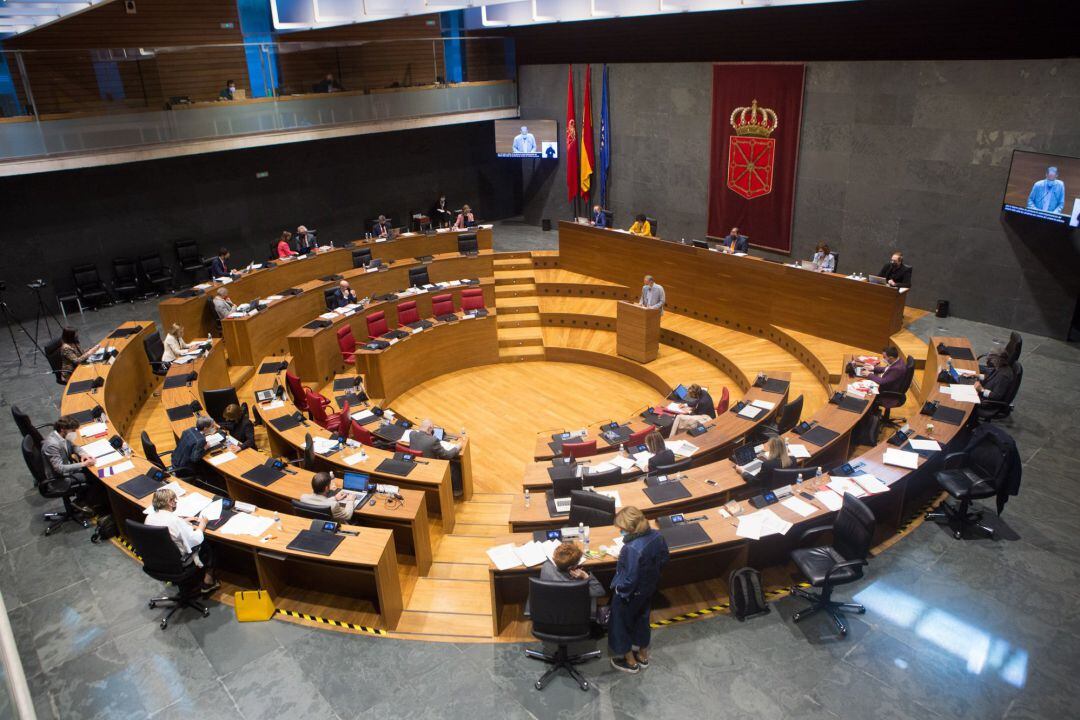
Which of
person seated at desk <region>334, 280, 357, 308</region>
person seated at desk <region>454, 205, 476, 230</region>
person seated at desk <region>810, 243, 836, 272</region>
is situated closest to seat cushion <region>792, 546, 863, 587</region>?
person seated at desk <region>810, 243, 836, 272</region>

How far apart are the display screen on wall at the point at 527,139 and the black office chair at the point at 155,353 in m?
10.5

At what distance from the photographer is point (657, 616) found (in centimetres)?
604

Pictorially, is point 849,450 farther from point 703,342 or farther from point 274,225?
point 274,225

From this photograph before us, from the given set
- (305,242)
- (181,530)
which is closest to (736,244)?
(305,242)

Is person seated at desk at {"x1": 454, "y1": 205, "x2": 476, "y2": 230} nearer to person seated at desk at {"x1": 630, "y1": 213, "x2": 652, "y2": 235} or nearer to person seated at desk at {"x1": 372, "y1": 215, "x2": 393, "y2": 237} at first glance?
person seated at desk at {"x1": 372, "y1": 215, "x2": 393, "y2": 237}

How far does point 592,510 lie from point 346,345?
702 centimetres

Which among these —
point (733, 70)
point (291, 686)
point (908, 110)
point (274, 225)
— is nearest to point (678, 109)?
point (733, 70)

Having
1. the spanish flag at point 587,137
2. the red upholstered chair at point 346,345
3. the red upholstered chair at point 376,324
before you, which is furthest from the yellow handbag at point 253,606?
the spanish flag at point 587,137

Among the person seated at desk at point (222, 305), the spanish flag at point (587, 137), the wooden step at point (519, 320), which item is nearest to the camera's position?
the person seated at desk at point (222, 305)

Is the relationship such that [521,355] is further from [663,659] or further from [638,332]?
[663,659]

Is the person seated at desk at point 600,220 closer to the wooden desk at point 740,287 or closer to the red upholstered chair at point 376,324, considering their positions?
the wooden desk at point 740,287

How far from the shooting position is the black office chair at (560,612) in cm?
504

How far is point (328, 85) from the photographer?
1505 cm

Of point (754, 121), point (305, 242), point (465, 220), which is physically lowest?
point (305, 242)
